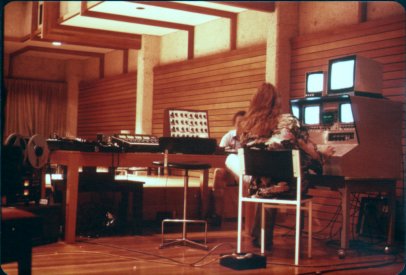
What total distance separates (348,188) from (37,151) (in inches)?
106

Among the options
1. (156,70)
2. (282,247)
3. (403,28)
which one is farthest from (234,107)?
(282,247)

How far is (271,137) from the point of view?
4539 mm

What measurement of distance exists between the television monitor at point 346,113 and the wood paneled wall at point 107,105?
7476mm

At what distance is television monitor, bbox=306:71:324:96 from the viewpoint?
5.36 metres

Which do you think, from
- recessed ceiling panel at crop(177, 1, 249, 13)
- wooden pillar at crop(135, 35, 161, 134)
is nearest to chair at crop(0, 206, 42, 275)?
recessed ceiling panel at crop(177, 1, 249, 13)

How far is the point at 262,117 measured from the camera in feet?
15.2

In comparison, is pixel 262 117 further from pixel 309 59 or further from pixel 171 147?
pixel 309 59

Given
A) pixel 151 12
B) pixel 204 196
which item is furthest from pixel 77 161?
pixel 151 12

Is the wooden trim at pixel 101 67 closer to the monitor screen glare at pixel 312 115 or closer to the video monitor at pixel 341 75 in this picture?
the monitor screen glare at pixel 312 115

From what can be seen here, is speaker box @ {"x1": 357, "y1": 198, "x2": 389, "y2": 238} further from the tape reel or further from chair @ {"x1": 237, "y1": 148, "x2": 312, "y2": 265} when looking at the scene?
the tape reel

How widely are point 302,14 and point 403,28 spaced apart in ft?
6.39

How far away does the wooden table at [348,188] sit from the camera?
180 inches

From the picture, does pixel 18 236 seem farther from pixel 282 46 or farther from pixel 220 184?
pixel 282 46

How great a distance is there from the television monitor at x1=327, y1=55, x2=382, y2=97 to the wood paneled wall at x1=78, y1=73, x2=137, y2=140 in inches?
287
